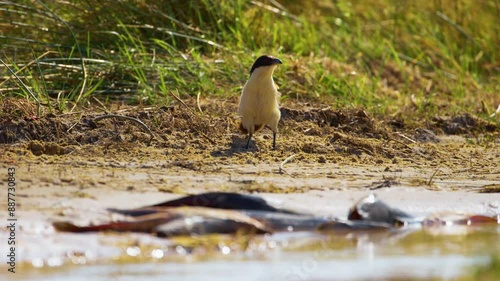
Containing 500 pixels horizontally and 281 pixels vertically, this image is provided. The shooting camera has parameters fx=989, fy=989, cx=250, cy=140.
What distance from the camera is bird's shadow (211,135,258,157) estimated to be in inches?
277

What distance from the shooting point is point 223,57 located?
348 inches

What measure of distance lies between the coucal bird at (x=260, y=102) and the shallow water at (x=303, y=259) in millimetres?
2367

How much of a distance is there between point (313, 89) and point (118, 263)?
4485mm

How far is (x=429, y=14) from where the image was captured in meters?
11.5

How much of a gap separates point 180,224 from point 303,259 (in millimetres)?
634

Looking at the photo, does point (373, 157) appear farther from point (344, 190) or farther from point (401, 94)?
point (401, 94)

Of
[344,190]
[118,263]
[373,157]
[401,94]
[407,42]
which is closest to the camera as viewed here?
[118,263]

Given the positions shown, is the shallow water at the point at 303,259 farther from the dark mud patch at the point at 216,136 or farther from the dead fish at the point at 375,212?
the dark mud patch at the point at 216,136

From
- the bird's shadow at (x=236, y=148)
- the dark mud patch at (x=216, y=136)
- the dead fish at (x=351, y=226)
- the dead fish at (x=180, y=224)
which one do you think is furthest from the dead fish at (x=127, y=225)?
the bird's shadow at (x=236, y=148)

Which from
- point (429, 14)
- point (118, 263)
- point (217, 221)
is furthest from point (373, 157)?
point (429, 14)

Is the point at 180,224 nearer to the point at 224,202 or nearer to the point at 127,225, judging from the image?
the point at 127,225

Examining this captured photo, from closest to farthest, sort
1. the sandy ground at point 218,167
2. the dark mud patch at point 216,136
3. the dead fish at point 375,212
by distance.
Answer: the sandy ground at point 218,167, the dead fish at point 375,212, the dark mud patch at point 216,136

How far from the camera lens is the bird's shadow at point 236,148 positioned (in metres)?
7.03

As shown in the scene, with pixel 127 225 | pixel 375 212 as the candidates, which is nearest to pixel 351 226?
pixel 375 212
